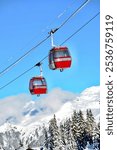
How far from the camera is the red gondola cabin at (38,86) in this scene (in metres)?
37.5

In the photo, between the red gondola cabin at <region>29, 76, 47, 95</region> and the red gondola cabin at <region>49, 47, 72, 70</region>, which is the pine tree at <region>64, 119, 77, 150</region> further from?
the red gondola cabin at <region>49, 47, 72, 70</region>

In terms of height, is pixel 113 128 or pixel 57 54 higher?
pixel 57 54

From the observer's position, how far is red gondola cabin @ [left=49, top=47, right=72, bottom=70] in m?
31.0

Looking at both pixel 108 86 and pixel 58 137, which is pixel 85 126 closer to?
pixel 58 137

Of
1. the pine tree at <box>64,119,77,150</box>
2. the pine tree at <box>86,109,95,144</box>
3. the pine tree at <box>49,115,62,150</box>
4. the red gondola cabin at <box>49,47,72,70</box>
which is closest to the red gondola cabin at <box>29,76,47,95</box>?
the red gondola cabin at <box>49,47,72,70</box>

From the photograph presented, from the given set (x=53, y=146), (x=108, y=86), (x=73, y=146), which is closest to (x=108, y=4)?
(x=108, y=86)

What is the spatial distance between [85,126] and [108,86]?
134615mm

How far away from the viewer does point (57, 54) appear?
3103cm

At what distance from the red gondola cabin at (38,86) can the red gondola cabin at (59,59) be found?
6.04 meters

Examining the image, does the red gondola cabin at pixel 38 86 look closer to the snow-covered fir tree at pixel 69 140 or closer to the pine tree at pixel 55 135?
the pine tree at pixel 55 135

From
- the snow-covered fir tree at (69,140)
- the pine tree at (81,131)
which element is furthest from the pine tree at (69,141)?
the pine tree at (81,131)

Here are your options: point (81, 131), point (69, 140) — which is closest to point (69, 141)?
point (69, 140)

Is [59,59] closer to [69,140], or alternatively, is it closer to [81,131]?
[81,131]

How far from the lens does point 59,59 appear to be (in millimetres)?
31000
